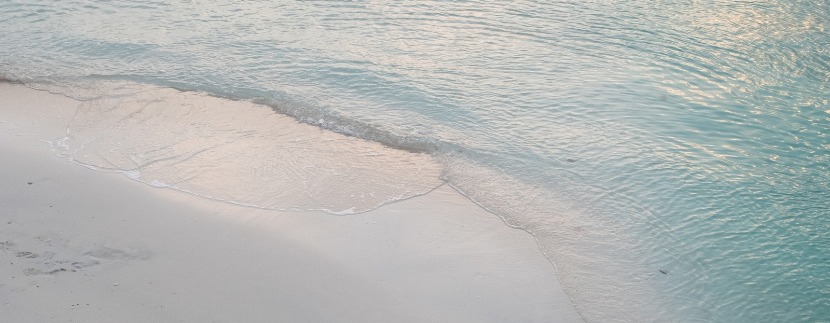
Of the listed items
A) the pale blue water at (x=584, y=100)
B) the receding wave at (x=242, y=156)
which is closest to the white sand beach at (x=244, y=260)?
the receding wave at (x=242, y=156)

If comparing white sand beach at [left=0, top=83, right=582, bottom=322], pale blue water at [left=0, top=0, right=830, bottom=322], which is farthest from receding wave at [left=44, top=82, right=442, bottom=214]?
pale blue water at [left=0, top=0, right=830, bottom=322]

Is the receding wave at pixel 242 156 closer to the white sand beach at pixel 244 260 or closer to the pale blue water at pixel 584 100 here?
the white sand beach at pixel 244 260

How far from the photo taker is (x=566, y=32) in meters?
7.97

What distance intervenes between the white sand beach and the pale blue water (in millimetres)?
392

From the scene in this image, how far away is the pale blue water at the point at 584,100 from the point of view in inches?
150

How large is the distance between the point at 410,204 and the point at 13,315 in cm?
247

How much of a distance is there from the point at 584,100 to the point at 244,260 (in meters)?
3.86

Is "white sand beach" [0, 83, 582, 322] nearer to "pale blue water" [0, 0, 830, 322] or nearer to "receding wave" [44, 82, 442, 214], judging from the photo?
"receding wave" [44, 82, 442, 214]

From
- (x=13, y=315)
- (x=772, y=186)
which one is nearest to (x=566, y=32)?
(x=772, y=186)

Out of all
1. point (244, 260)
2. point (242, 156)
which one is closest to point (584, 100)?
point (242, 156)

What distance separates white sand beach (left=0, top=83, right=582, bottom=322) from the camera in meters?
3.19

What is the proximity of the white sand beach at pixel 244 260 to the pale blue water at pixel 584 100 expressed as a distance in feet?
1.29

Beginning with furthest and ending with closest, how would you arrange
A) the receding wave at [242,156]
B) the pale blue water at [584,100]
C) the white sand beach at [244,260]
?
the receding wave at [242,156] < the pale blue water at [584,100] < the white sand beach at [244,260]

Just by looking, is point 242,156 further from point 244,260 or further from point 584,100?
point 584,100
